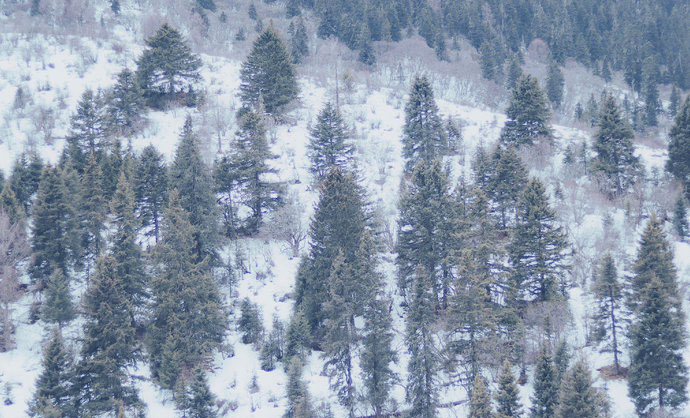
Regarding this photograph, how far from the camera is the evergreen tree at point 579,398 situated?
2348 cm

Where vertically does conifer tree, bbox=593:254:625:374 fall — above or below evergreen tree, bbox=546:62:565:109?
below

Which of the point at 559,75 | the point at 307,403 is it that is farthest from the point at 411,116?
the point at 559,75

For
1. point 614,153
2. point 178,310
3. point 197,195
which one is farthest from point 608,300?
point 197,195

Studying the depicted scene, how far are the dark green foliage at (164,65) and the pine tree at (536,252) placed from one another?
38.2 meters

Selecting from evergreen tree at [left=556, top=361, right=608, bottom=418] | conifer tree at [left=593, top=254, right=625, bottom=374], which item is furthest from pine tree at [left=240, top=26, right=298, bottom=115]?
evergreen tree at [left=556, top=361, right=608, bottom=418]

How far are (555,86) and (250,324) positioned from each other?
200 ft

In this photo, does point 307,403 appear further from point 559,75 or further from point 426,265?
point 559,75

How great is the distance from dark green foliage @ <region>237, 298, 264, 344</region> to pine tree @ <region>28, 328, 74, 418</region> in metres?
10.1

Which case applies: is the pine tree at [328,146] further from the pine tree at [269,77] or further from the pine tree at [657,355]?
the pine tree at [657,355]

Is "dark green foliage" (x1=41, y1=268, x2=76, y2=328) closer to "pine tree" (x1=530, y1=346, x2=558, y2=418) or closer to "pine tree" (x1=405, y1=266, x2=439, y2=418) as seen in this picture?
"pine tree" (x1=405, y1=266, x2=439, y2=418)

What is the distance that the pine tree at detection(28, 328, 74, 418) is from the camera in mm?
25859

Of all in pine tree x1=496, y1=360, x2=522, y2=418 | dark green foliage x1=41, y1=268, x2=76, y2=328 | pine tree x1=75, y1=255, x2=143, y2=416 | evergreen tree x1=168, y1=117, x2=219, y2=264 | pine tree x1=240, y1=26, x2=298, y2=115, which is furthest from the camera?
pine tree x1=240, y1=26, x2=298, y2=115

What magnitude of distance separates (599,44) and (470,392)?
8541cm

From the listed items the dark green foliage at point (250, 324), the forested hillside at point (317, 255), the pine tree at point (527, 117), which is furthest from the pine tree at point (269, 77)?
the dark green foliage at point (250, 324)
